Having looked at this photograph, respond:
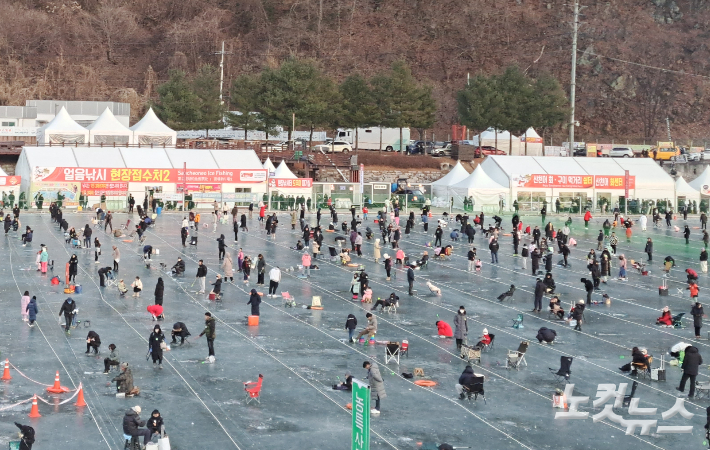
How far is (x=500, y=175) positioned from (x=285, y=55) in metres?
59.4

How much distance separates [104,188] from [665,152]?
158ft

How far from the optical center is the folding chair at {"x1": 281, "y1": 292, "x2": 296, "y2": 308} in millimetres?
36406

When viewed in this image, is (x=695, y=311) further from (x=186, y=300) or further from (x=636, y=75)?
(x=636, y=75)

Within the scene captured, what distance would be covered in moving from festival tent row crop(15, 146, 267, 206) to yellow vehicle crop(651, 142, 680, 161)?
120 ft

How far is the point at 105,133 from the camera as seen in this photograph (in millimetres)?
74938

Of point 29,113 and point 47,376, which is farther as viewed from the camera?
point 29,113

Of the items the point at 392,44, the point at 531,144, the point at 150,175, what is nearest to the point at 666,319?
the point at 150,175

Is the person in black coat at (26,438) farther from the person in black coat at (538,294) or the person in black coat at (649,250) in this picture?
the person in black coat at (649,250)

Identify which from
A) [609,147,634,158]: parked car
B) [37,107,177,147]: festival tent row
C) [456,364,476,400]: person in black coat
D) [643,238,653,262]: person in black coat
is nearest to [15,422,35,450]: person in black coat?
[456,364,476,400]: person in black coat

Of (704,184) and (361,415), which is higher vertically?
(704,184)

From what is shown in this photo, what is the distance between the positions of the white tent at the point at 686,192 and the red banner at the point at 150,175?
1069 inches

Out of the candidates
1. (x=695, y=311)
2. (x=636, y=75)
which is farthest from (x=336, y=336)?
(x=636, y=75)

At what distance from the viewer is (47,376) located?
87.1ft

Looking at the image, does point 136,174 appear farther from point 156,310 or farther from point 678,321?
point 678,321
